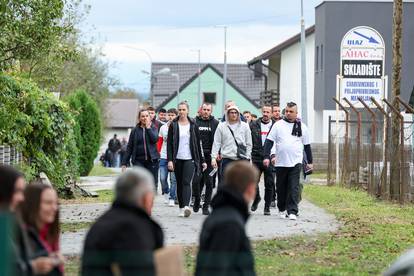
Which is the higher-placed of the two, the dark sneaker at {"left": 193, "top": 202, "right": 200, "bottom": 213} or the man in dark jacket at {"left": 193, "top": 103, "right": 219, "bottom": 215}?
the man in dark jacket at {"left": 193, "top": 103, "right": 219, "bottom": 215}

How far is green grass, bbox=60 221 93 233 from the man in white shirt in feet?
10.3

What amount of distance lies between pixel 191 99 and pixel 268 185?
3150 inches

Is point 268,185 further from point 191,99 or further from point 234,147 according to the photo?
point 191,99

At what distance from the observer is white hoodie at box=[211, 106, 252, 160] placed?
17938 mm

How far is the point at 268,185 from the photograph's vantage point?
19.0m

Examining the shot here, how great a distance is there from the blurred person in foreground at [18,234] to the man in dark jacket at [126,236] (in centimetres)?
38

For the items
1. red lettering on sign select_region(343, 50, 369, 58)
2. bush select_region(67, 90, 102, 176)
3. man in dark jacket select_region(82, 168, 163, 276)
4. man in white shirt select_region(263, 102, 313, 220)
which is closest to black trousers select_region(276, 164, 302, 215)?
man in white shirt select_region(263, 102, 313, 220)

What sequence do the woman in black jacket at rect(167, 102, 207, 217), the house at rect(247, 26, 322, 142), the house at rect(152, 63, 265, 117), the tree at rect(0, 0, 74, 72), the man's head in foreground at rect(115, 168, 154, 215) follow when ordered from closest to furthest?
the man's head in foreground at rect(115, 168, 154, 215) < the tree at rect(0, 0, 74, 72) < the woman in black jacket at rect(167, 102, 207, 217) < the house at rect(247, 26, 322, 142) < the house at rect(152, 63, 265, 117)

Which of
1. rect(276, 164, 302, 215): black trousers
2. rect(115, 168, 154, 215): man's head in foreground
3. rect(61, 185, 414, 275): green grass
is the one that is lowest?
rect(61, 185, 414, 275): green grass

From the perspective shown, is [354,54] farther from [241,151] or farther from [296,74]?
[296,74]

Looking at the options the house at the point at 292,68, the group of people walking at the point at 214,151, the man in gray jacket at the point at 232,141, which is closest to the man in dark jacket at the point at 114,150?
the house at the point at 292,68

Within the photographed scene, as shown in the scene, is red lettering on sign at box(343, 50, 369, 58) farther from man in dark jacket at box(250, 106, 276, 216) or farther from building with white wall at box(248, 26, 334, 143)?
building with white wall at box(248, 26, 334, 143)

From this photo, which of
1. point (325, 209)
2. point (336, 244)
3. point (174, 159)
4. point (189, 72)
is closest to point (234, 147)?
point (174, 159)

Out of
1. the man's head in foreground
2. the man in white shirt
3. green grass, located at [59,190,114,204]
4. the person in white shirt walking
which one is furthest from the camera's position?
green grass, located at [59,190,114,204]
